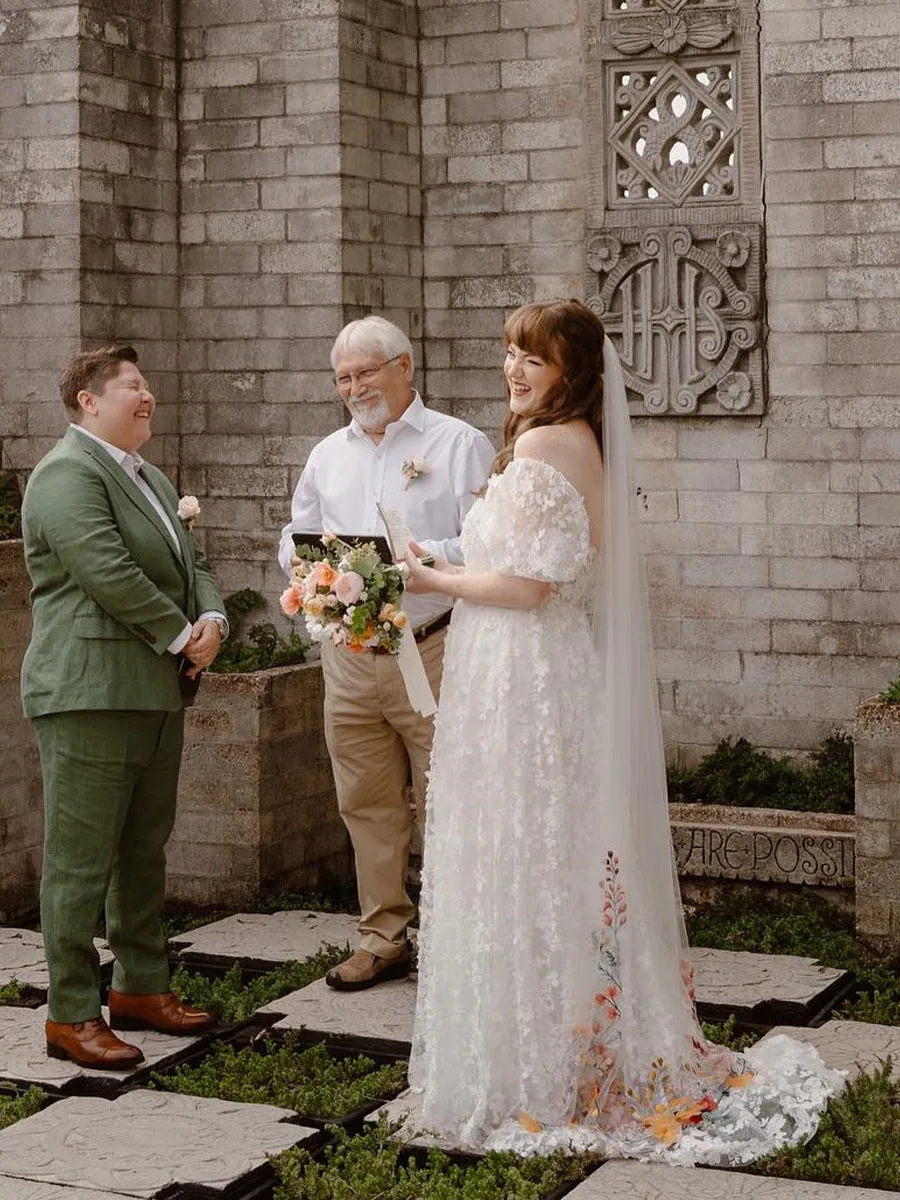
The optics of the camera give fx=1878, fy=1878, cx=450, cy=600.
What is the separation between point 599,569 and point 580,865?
2.38 feet

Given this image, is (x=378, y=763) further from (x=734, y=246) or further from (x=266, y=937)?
(x=734, y=246)

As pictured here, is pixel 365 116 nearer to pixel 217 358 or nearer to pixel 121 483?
pixel 217 358

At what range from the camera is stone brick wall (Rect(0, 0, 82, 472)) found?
7.45 meters

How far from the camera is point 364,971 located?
5.82m

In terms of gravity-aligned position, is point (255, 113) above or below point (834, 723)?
above

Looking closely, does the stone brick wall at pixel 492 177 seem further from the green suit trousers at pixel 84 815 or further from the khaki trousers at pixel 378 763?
the green suit trousers at pixel 84 815

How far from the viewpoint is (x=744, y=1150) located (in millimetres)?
4383

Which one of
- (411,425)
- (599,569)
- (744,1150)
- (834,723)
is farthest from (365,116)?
(744,1150)

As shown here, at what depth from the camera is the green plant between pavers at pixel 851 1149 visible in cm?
426

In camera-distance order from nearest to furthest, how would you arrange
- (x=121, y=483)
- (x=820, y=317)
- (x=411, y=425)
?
(x=121, y=483) < (x=411, y=425) < (x=820, y=317)

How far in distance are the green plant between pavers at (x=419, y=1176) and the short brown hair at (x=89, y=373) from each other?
2115mm

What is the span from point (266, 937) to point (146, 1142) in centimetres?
202

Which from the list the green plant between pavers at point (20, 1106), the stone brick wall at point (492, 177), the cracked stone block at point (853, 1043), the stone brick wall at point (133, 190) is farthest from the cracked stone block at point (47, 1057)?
the stone brick wall at point (492, 177)

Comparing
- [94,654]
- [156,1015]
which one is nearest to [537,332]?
[94,654]
